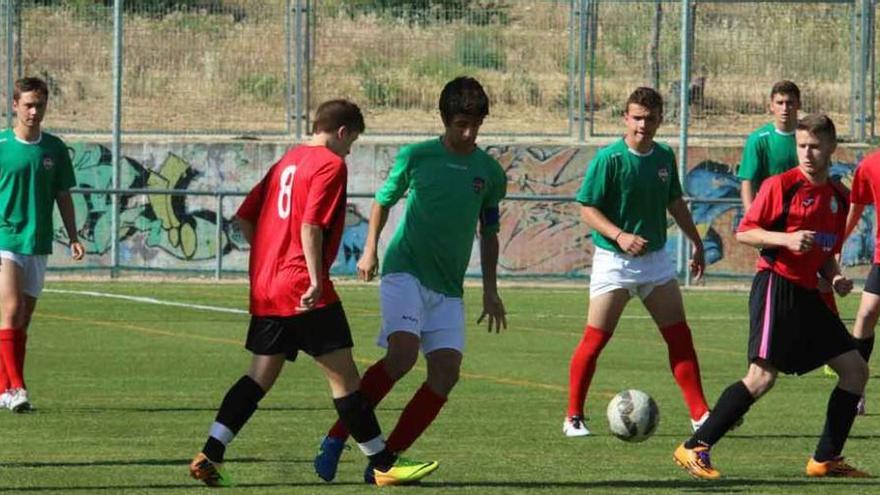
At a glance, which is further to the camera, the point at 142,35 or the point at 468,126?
the point at 142,35

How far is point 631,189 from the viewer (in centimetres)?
1166

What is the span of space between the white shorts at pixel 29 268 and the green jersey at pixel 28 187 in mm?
65

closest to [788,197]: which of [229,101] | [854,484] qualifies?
[854,484]

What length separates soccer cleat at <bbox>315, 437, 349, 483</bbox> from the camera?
31.8ft

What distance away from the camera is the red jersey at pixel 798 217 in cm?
991

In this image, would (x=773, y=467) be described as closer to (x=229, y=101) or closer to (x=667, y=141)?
(x=667, y=141)

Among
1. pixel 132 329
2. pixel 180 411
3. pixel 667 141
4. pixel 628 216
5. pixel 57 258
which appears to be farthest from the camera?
pixel 667 141

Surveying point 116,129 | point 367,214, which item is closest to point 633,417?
point 367,214

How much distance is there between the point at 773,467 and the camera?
1049cm

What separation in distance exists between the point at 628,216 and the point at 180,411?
3.40 m

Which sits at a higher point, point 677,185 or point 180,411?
point 677,185

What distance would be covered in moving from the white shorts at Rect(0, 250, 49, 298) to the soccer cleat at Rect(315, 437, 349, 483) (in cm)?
402

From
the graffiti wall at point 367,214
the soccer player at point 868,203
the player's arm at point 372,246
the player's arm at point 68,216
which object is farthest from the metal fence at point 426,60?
the player's arm at point 372,246

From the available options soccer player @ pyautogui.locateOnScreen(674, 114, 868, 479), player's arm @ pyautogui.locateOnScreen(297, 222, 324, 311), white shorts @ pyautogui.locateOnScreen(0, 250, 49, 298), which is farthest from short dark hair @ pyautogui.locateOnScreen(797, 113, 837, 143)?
white shorts @ pyautogui.locateOnScreen(0, 250, 49, 298)
